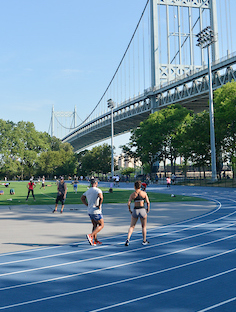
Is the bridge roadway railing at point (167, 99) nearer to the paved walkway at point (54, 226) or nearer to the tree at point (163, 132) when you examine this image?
the tree at point (163, 132)

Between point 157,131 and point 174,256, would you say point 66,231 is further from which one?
point 157,131

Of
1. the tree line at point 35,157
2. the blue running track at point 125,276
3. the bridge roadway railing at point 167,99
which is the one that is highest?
the bridge roadway railing at point 167,99

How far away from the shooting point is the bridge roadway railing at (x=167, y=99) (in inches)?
2199

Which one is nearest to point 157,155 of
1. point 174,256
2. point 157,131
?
point 157,131

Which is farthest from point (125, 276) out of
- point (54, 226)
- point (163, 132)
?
point (163, 132)

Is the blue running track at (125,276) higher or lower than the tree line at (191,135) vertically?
lower

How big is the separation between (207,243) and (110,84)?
114 metres

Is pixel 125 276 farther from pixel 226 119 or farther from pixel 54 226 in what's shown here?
pixel 226 119

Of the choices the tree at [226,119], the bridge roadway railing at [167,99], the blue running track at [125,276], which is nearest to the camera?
the blue running track at [125,276]

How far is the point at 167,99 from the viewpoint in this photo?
7231 centimetres

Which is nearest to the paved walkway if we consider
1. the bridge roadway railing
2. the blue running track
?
the blue running track

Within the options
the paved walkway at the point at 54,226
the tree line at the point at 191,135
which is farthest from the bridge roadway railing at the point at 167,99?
the paved walkway at the point at 54,226

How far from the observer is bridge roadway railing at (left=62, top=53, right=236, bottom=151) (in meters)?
55.9

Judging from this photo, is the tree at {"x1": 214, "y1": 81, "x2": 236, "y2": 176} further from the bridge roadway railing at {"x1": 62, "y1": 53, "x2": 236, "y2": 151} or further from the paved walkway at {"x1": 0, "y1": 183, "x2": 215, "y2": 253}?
the paved walkway at {"x1": 0, "y1": 183, "x2": 215, "y2": 253}
